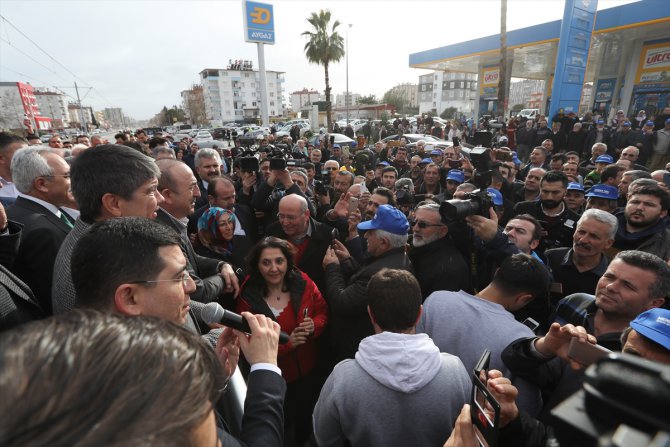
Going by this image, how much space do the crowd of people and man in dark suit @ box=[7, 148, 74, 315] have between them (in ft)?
0.04

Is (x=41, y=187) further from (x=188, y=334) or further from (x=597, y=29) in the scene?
(x=597, y=29)

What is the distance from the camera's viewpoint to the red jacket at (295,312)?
2479 mm

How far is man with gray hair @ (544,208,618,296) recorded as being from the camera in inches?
107

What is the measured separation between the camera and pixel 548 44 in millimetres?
15586

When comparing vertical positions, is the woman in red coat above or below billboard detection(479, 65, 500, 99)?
below

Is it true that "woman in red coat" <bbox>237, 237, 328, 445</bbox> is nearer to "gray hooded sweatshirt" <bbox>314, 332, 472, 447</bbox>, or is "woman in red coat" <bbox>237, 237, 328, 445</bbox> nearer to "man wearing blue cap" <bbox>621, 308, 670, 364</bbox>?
"gray hooded sweatshirt" <bbox>314, 332, 472, 447</bbox>

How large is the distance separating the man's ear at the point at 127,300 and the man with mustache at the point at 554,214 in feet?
13.0

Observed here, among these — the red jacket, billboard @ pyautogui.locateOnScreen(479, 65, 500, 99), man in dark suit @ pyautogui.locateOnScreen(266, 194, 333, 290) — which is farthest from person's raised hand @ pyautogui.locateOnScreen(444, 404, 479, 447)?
billboard @ pyautogui.locateOnScreen(479, 65, 500, 99)

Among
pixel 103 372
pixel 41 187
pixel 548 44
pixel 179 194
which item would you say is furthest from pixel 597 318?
pixel 548 44

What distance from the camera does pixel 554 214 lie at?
3926mm

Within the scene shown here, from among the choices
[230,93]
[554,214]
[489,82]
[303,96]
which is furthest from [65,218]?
[303,96]

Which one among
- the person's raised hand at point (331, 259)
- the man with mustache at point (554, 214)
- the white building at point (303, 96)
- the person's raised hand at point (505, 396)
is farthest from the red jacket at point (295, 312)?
the white building at point (303, 96)

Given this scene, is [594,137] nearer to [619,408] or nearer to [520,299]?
[520,299]

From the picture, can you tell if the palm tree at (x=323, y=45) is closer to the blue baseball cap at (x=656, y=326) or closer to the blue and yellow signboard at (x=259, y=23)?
the blue and yellow signboard at (x=259, y=23)
